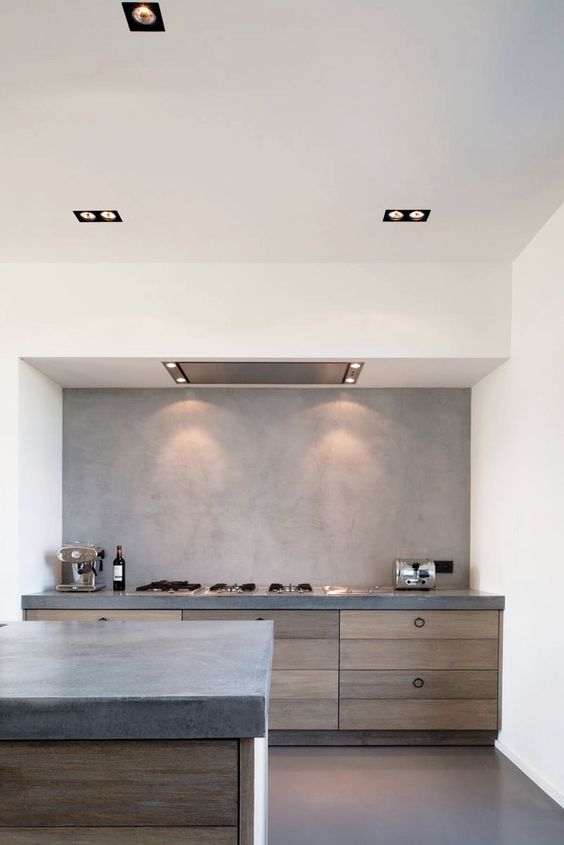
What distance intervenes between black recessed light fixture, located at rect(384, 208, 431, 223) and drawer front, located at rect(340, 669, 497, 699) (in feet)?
8.05

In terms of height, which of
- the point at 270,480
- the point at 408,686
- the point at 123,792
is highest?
the point at 270,480

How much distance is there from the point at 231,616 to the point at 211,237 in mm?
2100

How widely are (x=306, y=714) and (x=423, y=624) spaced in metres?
0.83

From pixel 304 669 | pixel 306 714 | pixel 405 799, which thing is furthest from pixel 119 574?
pixel 405 799

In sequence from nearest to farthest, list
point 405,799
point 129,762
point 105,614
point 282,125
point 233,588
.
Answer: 1. point 129,762
2. point 282,125
3. point 405,799
4. point 105,614
5. point 233,588

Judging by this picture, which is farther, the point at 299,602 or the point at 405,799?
the point at 299,602

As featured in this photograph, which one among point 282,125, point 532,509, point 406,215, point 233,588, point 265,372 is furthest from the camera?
point 233,588

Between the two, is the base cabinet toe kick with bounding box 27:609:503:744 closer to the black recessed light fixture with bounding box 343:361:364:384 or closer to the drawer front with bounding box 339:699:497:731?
the drawer front with bounding box 339:699:497:731

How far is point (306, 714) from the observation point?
13.8 ft

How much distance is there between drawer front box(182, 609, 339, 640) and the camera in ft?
13.9

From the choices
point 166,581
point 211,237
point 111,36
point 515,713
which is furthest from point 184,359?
point 515,713

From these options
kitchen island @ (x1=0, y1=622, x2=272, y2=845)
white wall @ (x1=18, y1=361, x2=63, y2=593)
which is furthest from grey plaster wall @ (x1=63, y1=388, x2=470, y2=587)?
kitchen island @ (x1=0, y1=622, x2=272, y2=845)

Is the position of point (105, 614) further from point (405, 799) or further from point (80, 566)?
point (405, 799)

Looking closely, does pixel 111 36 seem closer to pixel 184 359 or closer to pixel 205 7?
pixel 205 7
